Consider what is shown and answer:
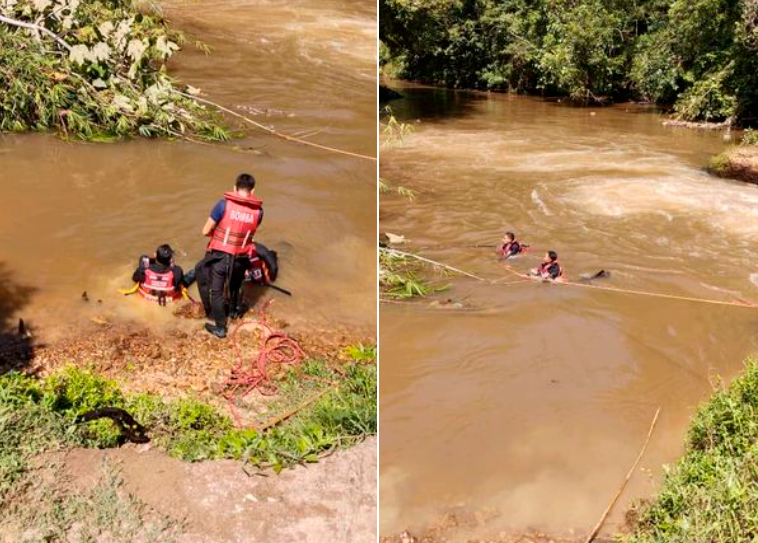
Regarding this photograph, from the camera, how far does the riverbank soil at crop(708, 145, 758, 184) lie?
49.2 ft

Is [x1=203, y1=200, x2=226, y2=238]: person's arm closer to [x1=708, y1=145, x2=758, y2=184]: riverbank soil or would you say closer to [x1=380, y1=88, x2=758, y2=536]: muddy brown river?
[x1=380, y1=88, x2=758, y2=536]: muddy brown river

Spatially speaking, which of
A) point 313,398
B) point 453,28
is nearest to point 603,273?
point 313,398

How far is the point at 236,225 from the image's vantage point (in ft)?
20.5

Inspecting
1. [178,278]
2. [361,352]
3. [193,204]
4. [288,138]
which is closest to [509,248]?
[288,138]

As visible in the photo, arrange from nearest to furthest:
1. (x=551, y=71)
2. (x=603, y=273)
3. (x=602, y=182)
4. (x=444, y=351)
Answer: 1. (x=444, y=351)
2. (x=603, y=273)
3. (x=602, y=182)
4. (x=551, y=71)

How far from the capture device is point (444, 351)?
7.57 m

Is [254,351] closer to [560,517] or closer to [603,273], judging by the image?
[560,517]

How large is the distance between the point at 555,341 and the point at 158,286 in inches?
147

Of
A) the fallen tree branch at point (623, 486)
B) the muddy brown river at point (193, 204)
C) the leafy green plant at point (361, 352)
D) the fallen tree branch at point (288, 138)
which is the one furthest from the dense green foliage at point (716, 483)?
the fallen tree branch at point (288, 138)

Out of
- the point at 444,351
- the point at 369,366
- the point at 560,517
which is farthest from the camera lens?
the point at 444,351

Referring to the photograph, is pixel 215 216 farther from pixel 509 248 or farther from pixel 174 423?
pixel 509 248

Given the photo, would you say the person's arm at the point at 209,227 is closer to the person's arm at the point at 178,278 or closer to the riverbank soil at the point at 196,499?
the person's arm at the point at 178,278

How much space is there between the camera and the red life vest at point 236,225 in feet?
20.3

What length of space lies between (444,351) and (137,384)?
9.60 ft
